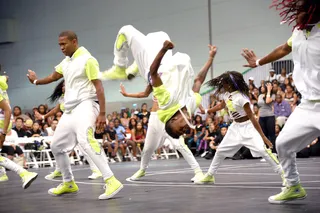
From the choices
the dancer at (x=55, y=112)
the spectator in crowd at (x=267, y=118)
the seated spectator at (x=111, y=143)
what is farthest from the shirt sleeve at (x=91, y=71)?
the seated spectator at (x=111, y=143)

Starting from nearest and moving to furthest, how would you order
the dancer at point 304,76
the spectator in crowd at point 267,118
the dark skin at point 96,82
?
the dancer at point 304,76 → the dark skin at point 96,82 → the spectator in crowd at point 267,118

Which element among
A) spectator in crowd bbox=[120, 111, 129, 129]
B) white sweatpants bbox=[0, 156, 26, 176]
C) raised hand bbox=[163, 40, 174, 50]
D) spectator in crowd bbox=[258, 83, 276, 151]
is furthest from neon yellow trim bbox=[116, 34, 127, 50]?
spectator in crowd bbox=[120, 111, 129, 129]

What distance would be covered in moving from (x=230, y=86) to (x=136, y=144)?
34.6 feet

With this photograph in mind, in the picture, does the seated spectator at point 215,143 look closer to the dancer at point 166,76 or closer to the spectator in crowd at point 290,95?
the spectator in crowd at point 290,95

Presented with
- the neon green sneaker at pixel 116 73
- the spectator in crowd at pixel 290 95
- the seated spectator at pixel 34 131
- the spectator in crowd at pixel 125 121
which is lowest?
the spectator in crowd at pixel 125 121

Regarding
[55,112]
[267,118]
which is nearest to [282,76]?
[267,118]

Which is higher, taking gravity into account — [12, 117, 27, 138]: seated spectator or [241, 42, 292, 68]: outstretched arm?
[241, 42, 292, 68]: outstretched arm

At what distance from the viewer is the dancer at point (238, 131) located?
8172 mm

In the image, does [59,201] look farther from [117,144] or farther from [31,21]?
[31,21]

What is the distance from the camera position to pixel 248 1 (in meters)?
21.3

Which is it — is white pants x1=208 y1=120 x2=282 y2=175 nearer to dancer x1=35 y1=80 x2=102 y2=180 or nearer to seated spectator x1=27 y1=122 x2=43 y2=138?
dancer x1=35 y1=80 x2=102 y2=180

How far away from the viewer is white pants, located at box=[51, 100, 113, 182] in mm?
6859

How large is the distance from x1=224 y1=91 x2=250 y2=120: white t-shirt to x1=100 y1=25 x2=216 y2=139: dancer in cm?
86

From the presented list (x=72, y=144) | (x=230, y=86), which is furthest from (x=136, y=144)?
(x=72, y=144)
